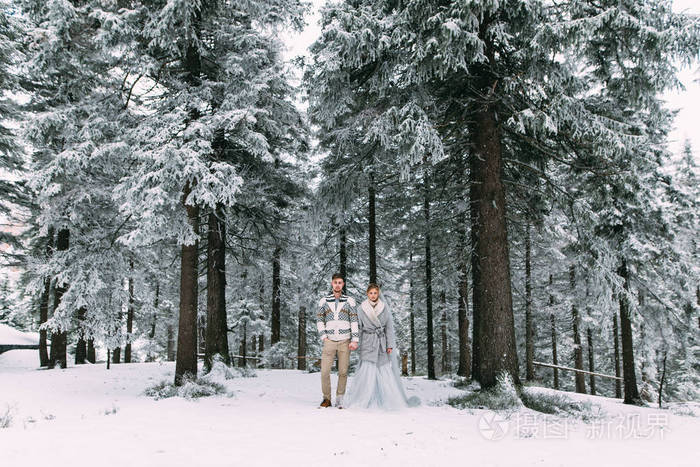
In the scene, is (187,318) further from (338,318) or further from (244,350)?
(244,350)

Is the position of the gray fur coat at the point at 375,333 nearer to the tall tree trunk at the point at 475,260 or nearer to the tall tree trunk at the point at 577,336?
the tall tree trunk at the point at 475,260

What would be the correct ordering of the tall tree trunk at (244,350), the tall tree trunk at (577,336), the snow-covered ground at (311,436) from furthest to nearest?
the tall tree trunk at (577,336) < the tall tree trunk at (244,350) < the snow-covered ground at (311,436)

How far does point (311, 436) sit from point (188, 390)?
414 centimetres

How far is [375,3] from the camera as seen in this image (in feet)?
29.2

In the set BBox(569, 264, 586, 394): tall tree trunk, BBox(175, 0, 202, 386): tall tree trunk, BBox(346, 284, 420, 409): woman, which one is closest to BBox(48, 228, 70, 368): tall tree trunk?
BBox(175, 0, 202, 386): tall tree trunk

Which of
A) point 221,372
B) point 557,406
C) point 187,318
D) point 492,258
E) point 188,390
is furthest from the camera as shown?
point 221,372

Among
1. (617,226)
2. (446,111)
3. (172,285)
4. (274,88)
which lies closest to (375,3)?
(446,111)

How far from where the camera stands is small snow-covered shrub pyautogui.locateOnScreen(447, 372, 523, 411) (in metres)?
7.39

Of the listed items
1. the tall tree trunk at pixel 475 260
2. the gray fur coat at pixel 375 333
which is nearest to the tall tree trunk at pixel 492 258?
the tall tree trunk at pixel 475 260

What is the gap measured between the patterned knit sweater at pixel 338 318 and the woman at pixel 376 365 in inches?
10.4

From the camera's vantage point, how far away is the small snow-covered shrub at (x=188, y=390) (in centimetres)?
827

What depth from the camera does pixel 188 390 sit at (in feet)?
27.2

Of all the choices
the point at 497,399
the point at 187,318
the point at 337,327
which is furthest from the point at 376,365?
the point at 187,318

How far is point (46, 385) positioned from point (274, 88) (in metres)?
10.1
